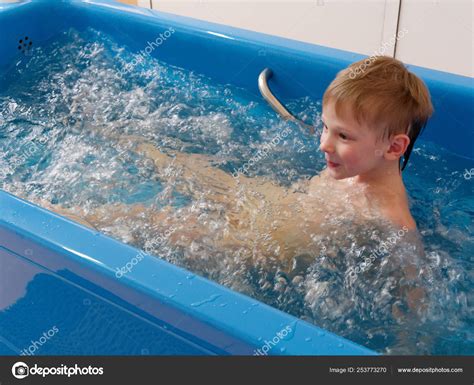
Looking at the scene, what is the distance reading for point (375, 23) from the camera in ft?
8.11

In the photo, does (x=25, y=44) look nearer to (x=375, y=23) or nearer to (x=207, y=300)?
(x=375, y=23)

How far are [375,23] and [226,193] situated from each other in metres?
1.16

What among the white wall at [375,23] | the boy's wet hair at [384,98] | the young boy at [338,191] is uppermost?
the boy's wet hair at [384,98]

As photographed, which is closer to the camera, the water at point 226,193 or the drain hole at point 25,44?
the water at point 226,193

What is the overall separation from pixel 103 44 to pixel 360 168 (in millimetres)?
1219

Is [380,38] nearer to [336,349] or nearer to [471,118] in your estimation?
[471,118]

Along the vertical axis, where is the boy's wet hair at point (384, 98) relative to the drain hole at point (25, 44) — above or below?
above

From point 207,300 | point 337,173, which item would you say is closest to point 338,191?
point 337,173

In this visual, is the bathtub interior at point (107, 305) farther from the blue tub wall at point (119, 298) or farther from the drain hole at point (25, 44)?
the drain hole at point (25, 44)

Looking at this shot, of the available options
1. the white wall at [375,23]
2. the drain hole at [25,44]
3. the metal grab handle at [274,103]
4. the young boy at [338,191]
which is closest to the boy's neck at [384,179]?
the young boy at [338,191]

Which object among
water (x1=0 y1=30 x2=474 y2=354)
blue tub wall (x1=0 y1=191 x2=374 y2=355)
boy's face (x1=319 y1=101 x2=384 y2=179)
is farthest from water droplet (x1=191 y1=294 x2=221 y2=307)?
boy's face (x1=319 y1=101 x2=384 y2=179)

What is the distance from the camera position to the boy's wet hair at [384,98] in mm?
1358

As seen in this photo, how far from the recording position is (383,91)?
4.49 feet

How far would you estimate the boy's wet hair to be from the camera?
4.46 ft
